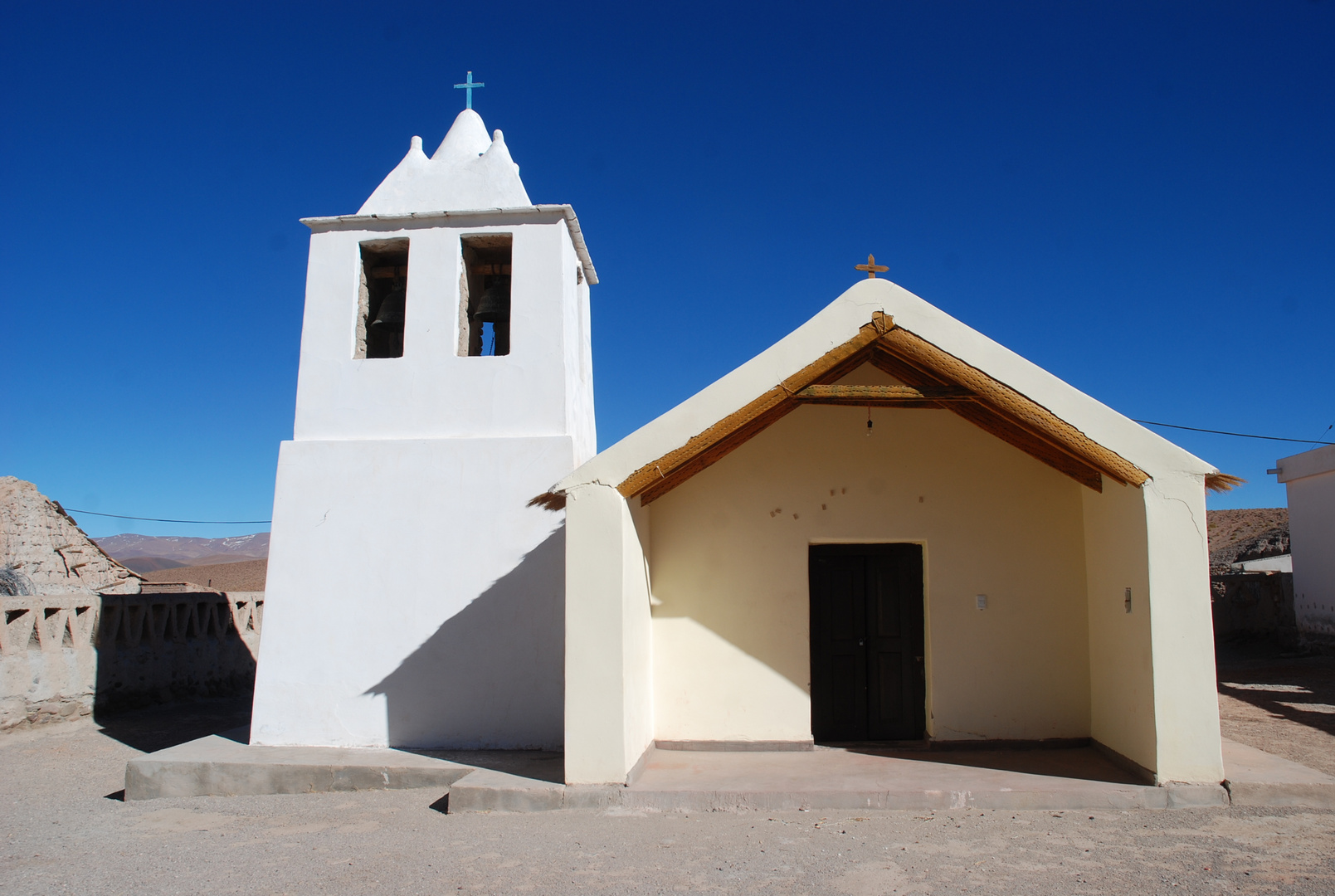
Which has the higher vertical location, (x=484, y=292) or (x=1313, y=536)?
(x=484, y=292)

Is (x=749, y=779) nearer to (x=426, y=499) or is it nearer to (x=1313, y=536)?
(x=426, y=499)

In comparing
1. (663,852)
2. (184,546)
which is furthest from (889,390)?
(184,546)

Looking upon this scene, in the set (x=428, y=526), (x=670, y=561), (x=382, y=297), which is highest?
(x=382, y=297)

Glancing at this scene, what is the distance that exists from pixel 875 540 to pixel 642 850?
4.02m

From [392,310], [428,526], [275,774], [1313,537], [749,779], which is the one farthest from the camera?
[1313,537]

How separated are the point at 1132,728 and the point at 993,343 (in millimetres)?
3343

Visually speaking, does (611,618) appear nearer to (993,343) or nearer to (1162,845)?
(993,343)

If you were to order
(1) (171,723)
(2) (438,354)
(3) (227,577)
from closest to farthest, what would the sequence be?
(2) (438,354) → (1) (171,723) → (3) (227,577)

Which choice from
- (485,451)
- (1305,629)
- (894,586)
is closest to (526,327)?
(485,451)

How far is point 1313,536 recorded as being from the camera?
670 inches

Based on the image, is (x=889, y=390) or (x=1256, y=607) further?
(x=1256, y=607)

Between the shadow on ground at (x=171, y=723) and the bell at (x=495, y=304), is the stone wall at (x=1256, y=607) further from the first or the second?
the shadow on ground at (x=171, y=723)

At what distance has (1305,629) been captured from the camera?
1688 centimetres

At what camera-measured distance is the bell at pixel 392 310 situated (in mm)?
9578
